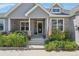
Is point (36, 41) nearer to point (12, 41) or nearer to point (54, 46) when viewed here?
point (12, 41)

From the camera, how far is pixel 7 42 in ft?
38.1

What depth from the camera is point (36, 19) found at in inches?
612

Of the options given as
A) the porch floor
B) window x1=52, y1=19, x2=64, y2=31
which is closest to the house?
window x1=52, y1=19, x2=64, y2=31

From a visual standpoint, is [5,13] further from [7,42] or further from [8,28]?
[7,42]

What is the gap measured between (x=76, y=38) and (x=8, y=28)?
4.81 metres

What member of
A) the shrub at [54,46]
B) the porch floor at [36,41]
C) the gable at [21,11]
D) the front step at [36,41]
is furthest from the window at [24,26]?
the shrub at [54,46]

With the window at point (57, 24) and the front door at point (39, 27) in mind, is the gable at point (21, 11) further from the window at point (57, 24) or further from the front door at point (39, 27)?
the window at point (57, 24)

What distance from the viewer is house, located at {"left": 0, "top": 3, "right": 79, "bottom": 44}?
15180mm

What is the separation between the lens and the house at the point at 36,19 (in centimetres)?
1518

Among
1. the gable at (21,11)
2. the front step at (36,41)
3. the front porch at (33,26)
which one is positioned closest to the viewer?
the front step at (36,41)

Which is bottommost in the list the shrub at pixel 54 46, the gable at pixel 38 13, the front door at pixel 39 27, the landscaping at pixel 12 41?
the shrub at pixel 54 46

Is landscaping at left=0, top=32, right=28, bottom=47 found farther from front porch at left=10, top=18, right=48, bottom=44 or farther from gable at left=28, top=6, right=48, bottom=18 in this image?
gable at left=28, top=6, right=48, bottom=18

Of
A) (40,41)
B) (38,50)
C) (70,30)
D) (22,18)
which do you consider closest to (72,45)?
(38,50)

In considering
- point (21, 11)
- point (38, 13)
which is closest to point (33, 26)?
point (38, 13)
